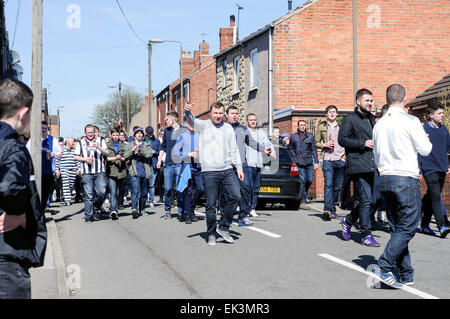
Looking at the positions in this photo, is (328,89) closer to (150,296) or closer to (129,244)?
(129,244)

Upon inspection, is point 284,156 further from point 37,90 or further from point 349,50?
point 349,50

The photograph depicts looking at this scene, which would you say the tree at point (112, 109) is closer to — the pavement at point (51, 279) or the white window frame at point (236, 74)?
the white window frame at point (236, 74)

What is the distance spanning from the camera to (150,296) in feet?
18.6

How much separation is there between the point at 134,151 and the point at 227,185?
4.84 meters

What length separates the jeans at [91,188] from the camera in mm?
12484

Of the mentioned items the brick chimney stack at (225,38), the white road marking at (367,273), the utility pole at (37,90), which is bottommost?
the white road marking at (367,273)

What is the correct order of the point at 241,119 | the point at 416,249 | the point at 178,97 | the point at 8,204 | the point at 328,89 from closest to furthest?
the point at 8,204 → the point at 416,249 → the point at 328,89 → the point at 241,119 → the point at 178,97

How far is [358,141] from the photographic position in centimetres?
844

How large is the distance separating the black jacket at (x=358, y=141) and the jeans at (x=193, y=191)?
3635 mm

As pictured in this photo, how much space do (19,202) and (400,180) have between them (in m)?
4.16

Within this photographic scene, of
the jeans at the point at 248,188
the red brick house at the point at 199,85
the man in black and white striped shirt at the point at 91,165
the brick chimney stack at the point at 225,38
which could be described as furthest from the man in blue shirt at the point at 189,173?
the red brick house at the point at 199,85

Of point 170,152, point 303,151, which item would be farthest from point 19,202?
point 303,151

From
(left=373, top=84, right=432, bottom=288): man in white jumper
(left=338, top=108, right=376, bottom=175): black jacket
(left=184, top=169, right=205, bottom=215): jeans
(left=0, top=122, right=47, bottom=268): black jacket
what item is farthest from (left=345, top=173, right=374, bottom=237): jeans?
(left=0, top=122, right=47, bottom=268): black jacket
